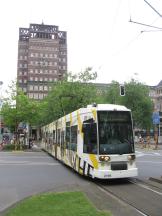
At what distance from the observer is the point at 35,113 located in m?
53.8

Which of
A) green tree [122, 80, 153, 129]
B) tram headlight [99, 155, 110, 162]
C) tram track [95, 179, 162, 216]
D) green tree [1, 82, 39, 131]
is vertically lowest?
tram track [95, 179, 162, 216]

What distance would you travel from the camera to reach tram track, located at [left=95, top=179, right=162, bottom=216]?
36.6ft

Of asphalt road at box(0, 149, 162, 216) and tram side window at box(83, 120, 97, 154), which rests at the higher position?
tram side window at box(83, 120, 97, 154)

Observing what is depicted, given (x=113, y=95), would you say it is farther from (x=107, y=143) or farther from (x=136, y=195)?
(x=136, y=195)

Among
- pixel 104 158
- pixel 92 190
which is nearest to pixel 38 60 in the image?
pixel 104 158

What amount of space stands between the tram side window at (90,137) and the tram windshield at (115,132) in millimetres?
299

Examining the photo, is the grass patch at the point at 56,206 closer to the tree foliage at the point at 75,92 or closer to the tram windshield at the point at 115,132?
the tram windshield at the point at 115,132

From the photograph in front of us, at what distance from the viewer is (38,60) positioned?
145 metres

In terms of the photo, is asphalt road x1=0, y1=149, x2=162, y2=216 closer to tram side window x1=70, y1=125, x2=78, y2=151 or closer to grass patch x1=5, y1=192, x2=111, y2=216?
grass patch x1=5, y1=192, x2=111, y2=216

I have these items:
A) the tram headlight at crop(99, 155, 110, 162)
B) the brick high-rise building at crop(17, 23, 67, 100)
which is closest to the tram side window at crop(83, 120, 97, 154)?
the tram headlight at crop(99, 155, 110, 162)

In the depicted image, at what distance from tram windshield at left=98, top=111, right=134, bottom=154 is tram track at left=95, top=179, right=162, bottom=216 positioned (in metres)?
1.35

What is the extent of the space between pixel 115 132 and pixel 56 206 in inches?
267

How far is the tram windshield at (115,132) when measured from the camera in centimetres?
1733

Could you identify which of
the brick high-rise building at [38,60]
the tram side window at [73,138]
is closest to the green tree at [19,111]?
the tram side window at [73,138]
